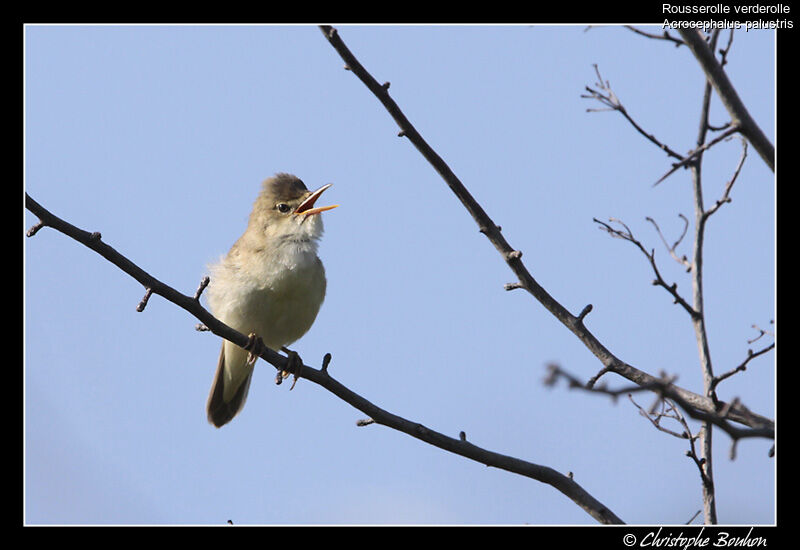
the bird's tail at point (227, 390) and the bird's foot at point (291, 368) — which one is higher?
the bird's tail at point (227, 390)

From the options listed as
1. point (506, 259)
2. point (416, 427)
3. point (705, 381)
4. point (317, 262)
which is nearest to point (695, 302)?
point (705, 381)

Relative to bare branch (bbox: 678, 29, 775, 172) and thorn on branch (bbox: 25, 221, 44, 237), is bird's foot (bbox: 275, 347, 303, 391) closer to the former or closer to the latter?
thorn on branch (bbox: 25, 221, 44, 237)

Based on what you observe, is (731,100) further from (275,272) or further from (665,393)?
(275,272)

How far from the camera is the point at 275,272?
200 inches

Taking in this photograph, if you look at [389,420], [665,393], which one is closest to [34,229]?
[389,420]

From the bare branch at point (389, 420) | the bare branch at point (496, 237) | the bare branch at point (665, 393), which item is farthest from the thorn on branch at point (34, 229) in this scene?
the bare branch at point (665, 393)

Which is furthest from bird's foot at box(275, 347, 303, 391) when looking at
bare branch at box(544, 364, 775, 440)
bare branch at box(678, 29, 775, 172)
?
bare branch at box(544, 364, 775, 440)

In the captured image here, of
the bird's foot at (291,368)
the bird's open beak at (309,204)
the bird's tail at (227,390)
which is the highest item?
the bird's open beak at (309,204)

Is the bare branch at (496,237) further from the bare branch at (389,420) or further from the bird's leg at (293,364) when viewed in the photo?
the bird's leg at (293,364)

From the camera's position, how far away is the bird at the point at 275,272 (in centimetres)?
507
